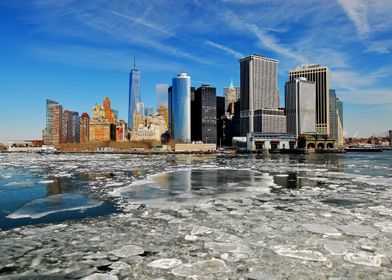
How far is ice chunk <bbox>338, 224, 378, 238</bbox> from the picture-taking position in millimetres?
9008

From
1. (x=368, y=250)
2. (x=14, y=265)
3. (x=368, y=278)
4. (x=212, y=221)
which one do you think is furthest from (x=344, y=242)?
(x=14, y=265)

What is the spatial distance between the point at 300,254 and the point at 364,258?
1395 millimetres

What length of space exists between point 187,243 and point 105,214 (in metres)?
4.77

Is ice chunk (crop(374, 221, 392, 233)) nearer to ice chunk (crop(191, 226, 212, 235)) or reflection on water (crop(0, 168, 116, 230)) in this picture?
A: ice chunk (crop(191, 226, 212, 235))

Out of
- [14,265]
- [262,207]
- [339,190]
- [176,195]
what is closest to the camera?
[14,265]

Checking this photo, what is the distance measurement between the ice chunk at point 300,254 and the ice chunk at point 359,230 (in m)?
2.36

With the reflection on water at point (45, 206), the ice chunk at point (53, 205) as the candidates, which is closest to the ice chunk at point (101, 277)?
the reflection on water at point (45, 206)

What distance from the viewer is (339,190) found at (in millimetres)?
17906

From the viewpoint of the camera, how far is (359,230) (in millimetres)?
9430

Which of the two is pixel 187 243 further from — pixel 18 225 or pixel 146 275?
pixel 18 225

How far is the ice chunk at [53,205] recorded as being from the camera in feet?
39.4

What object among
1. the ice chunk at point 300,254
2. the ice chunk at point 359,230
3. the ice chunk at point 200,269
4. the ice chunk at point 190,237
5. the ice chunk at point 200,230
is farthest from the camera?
the ice chunk at point 200,230

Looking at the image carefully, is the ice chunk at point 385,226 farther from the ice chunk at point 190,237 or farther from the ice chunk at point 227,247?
the ice chunk at point 190,237

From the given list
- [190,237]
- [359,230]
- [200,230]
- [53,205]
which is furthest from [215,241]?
[53,205]
